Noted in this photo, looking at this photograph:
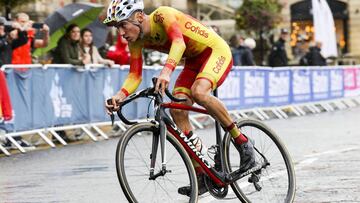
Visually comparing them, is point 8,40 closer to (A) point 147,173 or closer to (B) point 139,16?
(B) point 139,16

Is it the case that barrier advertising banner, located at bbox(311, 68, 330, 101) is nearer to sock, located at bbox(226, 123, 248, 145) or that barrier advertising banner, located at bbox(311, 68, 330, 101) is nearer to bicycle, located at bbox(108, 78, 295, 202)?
bicycle, located at bbox(108, 78, 295, 202)

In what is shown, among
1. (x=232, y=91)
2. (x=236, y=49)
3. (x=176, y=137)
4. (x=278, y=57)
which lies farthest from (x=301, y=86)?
(x=176, y=137)

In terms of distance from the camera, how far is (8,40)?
16.5 metres

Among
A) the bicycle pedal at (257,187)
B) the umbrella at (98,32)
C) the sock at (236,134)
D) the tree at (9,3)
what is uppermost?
the tree at (9,3)

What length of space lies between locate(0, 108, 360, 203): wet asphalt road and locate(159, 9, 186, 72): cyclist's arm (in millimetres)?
1591

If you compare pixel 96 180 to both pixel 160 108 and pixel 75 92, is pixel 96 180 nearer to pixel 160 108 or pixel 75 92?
pixel 160 108

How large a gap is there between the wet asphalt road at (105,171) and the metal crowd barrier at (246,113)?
39 cm

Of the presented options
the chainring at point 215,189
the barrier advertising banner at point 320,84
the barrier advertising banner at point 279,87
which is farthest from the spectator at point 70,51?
the barrier advertising banner at point 320,84

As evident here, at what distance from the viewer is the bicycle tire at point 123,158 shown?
24.5 feet

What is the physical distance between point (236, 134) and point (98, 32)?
46.1 feet

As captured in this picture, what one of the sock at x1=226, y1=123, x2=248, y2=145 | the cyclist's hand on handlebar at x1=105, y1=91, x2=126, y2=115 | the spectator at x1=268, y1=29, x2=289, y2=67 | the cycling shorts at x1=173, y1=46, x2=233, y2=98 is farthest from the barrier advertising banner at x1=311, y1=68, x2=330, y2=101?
the cyclist's hand on handlebar at x1=105, y1=91, x2=126, y2=115

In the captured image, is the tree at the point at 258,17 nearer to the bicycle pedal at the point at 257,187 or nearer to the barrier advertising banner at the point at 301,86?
the barrier advertising banner at the point at 301,86

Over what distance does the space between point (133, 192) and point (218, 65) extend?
1.24 metres

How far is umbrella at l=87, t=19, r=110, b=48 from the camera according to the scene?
21.8 metres
